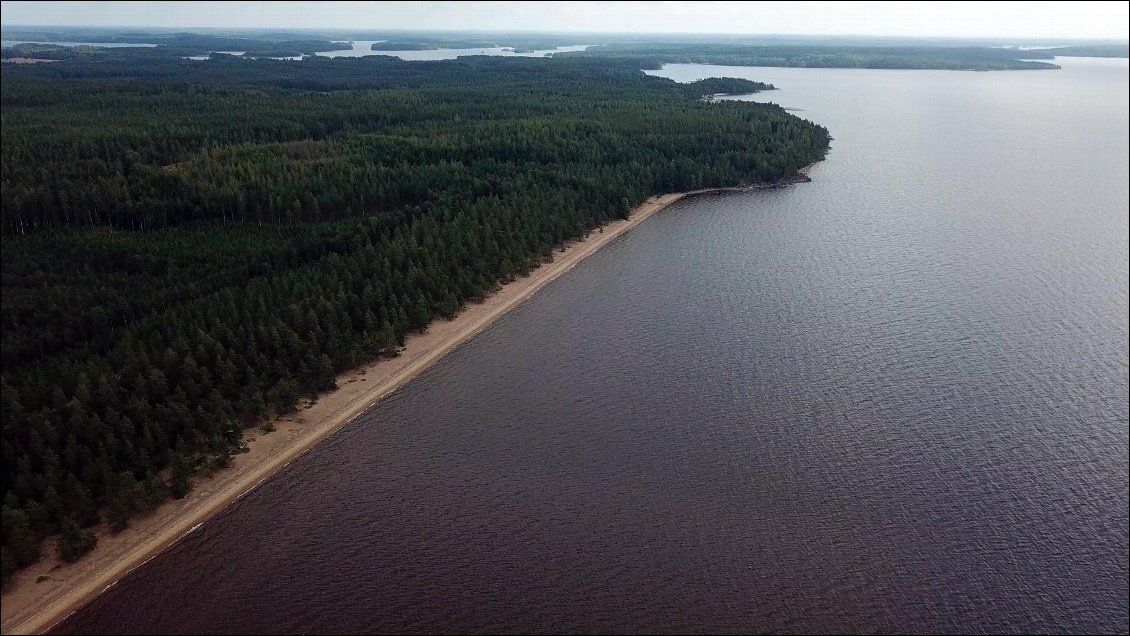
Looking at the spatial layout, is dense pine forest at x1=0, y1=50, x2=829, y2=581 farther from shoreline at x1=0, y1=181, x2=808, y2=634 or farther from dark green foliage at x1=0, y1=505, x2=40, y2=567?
shoreline at x1=0, y1=181, x2=808, y2=634

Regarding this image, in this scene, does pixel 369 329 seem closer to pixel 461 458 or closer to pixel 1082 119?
pixel 461 458

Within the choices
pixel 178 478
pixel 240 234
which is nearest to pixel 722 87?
pixel 240 234

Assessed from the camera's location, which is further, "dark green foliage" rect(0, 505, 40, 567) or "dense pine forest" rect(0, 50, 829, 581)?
"dense pine forest" rect(0, 50, 829, 581)

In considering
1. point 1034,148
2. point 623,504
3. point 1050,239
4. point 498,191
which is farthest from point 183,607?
point 1034,148

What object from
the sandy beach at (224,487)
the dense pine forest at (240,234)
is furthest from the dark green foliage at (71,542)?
the sandy beach at (224,487)

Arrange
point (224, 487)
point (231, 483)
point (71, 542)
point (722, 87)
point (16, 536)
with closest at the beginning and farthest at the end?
1. point (16, 536)
2. point (71, 542)
3. point (224, 487)
4. point (231, 483)
5. point (722, 87)

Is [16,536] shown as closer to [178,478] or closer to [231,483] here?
[178,478]

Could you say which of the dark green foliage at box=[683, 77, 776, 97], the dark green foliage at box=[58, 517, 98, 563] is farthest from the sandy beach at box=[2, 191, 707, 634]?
the dark green foliage at box=[683, 77, 776, 97]

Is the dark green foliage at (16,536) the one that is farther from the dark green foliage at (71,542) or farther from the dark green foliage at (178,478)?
the dark green foliage at (178,478)
